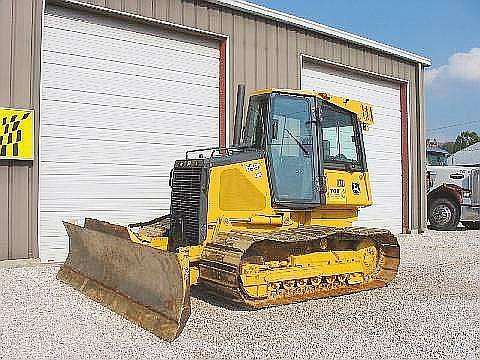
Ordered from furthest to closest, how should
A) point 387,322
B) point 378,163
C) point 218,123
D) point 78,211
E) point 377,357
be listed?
point 378,163, point 218,123, point 78,211, point 387,322, point 377,357

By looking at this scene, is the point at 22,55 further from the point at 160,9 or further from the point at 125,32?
the point at 160,9

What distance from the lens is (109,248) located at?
7172 millimetres

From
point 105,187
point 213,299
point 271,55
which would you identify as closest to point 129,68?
point 105,187

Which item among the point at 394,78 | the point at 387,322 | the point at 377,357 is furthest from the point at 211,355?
the point at 394,78

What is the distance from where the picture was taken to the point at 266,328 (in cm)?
602

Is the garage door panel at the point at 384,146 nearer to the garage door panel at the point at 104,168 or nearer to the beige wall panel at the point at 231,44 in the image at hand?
the beige wall panel at the point at 231,44

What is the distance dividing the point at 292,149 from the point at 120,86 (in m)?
4.63

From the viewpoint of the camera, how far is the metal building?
952 cm

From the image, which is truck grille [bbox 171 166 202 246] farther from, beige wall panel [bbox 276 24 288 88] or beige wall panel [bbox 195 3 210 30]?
beige wall panel [bbox 276 24 288 88]

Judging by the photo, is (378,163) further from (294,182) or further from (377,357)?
(377,357)

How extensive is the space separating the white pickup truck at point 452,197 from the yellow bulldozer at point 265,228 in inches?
424

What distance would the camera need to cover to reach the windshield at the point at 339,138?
26.4ft

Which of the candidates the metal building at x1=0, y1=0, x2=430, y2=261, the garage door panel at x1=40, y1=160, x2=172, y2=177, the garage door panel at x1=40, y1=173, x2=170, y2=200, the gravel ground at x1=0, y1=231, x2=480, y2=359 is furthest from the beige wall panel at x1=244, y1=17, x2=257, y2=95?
the gravel ground at x1=0, y1=231, x2=480, y2=359

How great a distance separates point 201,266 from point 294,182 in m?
1.74
